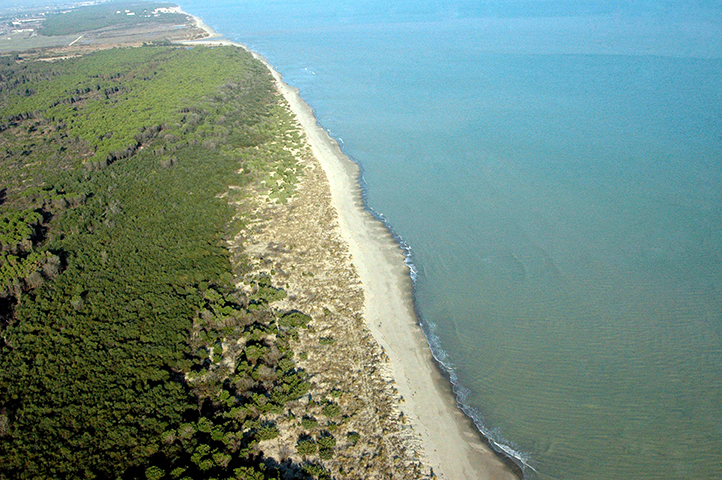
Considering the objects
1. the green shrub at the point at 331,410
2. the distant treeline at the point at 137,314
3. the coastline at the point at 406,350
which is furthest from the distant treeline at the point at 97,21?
the green shrub at the point at 331,410

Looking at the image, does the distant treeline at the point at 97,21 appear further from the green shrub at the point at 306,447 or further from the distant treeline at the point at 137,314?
the green shrub at the point at 306,447

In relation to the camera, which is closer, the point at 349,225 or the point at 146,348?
the point at 146,348

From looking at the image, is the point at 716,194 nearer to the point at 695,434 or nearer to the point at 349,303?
the point at 695,434

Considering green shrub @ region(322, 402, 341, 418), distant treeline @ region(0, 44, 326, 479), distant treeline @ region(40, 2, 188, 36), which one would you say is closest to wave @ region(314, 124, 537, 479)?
green shrub @ region(322, 402, 341, 418)

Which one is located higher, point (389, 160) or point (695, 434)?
point (389, 160)

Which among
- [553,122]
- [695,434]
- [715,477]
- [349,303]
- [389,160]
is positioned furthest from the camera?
[553,122]

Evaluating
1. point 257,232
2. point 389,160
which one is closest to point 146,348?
point 257,232

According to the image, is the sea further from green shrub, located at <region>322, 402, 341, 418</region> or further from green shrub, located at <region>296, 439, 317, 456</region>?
green shrub, located at <region>296, 439, 317, 456</region>
